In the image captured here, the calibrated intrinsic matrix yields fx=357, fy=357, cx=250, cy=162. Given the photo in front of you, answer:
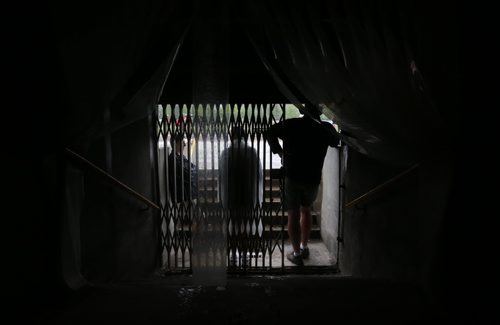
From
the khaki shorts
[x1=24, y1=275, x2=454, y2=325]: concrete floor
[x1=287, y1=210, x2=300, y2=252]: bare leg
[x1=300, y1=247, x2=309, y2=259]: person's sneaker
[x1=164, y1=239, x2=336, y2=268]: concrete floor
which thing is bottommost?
[x1=164, y1=239, x2=336, y2=268]: concrete floor

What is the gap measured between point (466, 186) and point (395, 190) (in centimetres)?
61

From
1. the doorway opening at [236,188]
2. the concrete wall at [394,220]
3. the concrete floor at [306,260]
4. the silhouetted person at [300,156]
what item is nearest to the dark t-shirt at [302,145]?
the silhouetted person at [300,156]

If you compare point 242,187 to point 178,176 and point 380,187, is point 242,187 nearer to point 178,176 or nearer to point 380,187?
point 178,176

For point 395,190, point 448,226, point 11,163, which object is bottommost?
point 448,226

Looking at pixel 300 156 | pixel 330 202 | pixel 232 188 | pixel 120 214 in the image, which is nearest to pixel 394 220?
pixel 300 156

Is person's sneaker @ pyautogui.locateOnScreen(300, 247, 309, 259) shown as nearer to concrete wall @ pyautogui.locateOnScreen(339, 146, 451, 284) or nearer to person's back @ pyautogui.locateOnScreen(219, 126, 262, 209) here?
concrete wall @ pyautogui.locateOnScreen(339, 146, 451, 284)

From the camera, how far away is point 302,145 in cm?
330

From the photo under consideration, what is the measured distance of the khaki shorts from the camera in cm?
350

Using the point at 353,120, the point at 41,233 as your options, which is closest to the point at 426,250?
the point at 353,120

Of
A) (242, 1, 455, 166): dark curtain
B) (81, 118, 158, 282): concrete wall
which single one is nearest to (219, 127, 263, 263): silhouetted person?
(81, 118, 158, 282): concrete wall

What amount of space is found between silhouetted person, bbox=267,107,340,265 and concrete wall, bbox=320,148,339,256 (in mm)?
490

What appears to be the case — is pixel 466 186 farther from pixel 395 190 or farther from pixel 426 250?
pixel 395 190

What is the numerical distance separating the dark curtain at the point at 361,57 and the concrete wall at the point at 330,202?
1930mm

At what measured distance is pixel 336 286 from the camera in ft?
7.43
